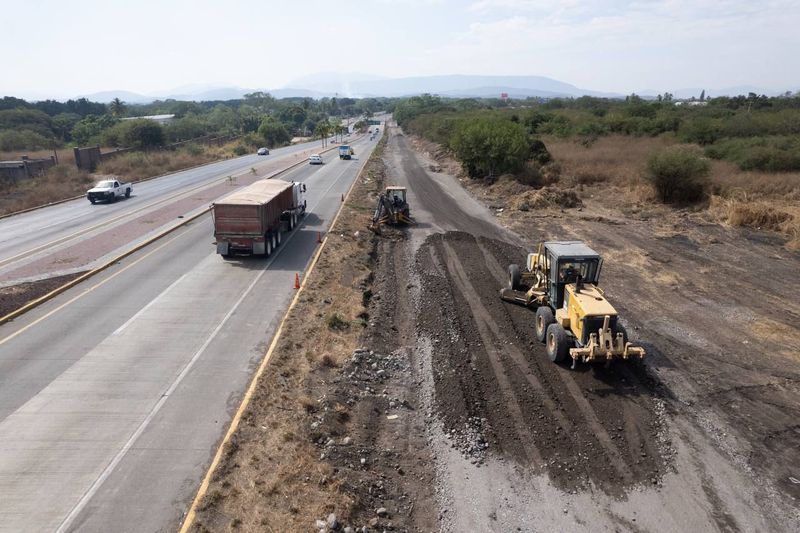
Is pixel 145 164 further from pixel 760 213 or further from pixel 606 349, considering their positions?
pixel 760 213

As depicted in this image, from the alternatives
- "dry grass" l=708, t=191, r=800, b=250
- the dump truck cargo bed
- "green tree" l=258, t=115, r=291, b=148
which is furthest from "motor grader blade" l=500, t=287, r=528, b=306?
"green tree" l=258, t=115, r=291, b=148

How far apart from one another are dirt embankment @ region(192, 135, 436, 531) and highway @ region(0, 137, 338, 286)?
43.6 ft

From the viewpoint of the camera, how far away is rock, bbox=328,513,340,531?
8070mm

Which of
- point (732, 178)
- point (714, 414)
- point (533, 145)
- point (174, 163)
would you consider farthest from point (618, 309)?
point (174, 163)

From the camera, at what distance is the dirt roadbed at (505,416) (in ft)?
29.3

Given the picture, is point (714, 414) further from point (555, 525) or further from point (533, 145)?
point (533, 145)

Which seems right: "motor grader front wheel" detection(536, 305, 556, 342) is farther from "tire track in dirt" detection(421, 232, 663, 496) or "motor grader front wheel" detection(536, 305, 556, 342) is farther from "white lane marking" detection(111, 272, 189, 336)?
"white lane marking" detection(111, 272, 189, 336)

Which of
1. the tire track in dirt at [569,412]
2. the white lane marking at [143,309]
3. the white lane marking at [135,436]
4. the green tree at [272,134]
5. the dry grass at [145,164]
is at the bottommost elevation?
the tire track in dirt at [569,412]

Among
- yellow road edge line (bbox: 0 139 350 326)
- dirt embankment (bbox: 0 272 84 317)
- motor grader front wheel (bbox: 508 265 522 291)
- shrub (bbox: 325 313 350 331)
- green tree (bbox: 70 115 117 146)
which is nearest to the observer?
shrub (bbox: 325 313 350 331)

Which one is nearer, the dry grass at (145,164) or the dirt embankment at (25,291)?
the dirt embankment at (25,291)

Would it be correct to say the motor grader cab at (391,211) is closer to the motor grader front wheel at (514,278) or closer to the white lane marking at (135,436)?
the motor grader front wheel at (514,278)

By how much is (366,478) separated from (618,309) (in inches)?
479

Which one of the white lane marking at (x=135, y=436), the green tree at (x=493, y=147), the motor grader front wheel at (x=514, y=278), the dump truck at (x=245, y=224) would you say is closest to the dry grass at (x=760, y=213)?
the green tree at (x=493, y=147)

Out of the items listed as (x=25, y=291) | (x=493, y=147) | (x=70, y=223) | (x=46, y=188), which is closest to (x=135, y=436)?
(x=25, y=291)
